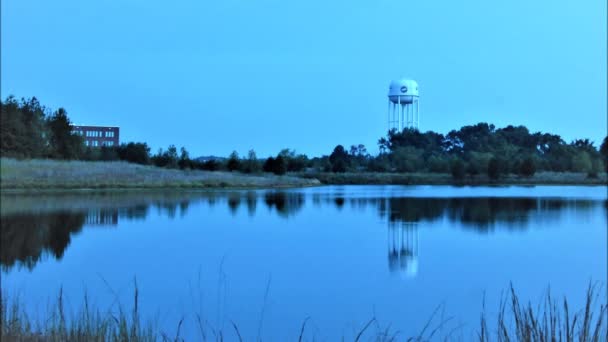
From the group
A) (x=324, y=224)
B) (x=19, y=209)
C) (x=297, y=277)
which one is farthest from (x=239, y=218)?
(x=297, y=277)

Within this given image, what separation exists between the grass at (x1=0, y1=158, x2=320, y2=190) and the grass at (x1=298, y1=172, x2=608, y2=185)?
51.8 feet

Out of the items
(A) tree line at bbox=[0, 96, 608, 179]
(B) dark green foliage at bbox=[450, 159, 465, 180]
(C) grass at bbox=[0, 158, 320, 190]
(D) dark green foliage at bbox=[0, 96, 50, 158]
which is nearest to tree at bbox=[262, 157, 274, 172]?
(A) tree line at bbox=[0, 96, 608, 179]

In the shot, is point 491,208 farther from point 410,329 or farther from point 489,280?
point 410,329

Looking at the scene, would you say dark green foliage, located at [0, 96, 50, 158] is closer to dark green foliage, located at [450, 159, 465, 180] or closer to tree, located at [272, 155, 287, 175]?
tree, located at [272, 155, 287, 175]

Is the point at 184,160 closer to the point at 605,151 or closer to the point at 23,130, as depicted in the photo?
the point at 23,130

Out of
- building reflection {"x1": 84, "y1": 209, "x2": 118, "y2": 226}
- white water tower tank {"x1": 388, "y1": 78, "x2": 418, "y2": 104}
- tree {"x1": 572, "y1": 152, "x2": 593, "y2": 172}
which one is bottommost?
building reflection {"x1": 84, "y1": 209, "x2": 118, "y2": 226}

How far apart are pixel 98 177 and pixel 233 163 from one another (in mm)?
19399

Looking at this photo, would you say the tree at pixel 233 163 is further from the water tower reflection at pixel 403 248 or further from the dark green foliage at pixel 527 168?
the water tower reflection at pixel 403 248

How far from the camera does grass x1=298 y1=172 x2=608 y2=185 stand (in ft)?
174

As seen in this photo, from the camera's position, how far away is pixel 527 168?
171 feet

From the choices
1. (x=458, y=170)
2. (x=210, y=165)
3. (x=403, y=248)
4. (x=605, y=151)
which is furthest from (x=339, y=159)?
(x=403, y=248)

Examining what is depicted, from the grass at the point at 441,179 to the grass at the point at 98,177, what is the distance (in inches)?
621

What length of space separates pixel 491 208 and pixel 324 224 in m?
8.17

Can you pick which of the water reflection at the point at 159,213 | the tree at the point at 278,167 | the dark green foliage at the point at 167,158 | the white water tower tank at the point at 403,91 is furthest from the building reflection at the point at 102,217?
the white water tower tank at the point at 403,91
